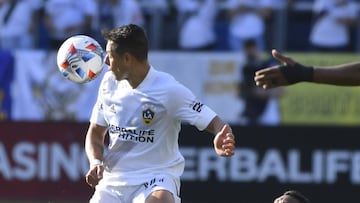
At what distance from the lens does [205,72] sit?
48.5ft

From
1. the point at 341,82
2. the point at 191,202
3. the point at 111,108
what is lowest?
the point at 191,202

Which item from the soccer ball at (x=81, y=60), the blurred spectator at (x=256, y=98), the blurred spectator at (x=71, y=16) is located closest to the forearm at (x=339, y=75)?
the soccer ball at (x=81, y=60)

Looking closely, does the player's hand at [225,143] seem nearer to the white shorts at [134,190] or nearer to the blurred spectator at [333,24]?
the white shorts at [134,190]

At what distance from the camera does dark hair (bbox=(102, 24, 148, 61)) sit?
783 centimetres

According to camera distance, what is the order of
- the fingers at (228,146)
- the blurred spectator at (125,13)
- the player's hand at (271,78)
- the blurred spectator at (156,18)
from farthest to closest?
the blurred spectator at (156,18), the blurred spectator at (125,13), the fingers at (228,146), the player's hand at (271,78)

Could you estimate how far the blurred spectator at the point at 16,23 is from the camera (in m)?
15.4

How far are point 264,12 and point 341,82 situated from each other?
9.55 meters

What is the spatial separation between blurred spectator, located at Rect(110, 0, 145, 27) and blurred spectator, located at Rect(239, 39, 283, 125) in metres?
1.78

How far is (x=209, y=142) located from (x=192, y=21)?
2.37 m

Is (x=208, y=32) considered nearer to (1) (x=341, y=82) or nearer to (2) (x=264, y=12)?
(2) (x=264, y=12)

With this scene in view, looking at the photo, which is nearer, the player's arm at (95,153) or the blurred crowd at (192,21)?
the player's arm at (95,153)

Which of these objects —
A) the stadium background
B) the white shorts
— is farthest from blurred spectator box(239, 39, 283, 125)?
the white shorts

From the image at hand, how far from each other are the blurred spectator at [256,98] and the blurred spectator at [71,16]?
2365mm

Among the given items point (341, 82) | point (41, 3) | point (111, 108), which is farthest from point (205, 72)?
point (341, 82)
